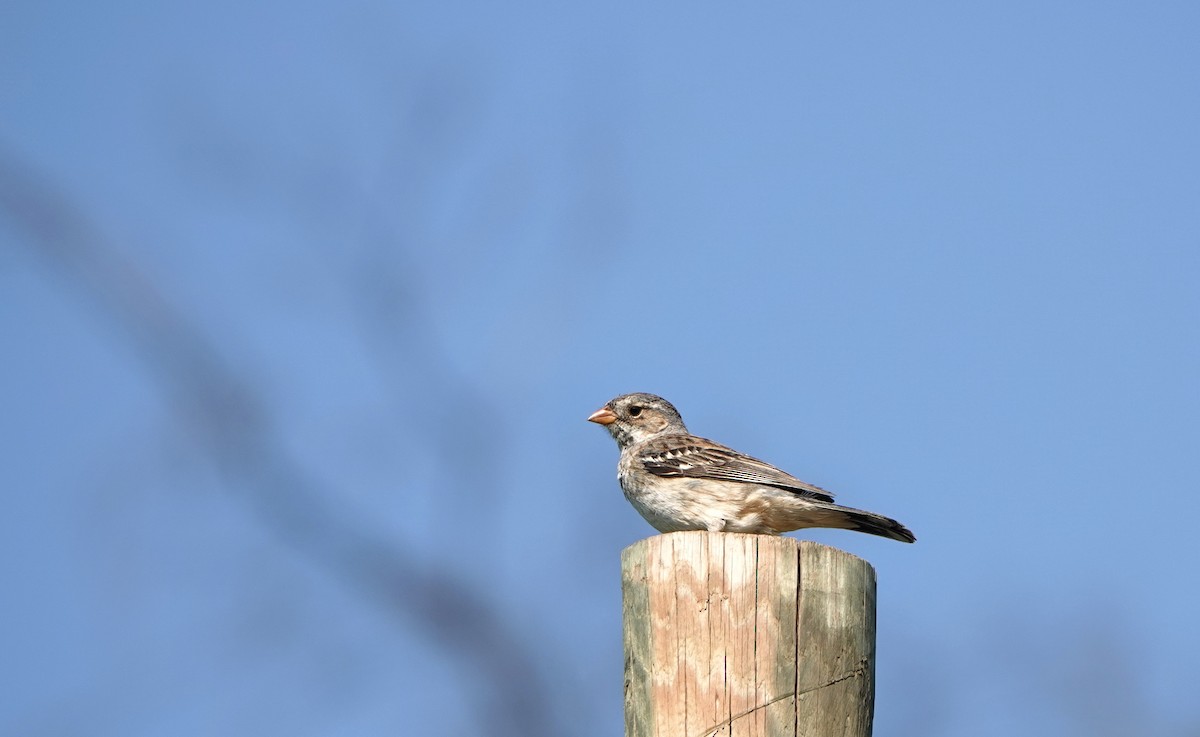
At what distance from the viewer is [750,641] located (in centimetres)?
388

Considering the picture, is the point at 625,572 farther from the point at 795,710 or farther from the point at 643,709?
the point at 795,710

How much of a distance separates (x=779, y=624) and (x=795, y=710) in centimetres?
25

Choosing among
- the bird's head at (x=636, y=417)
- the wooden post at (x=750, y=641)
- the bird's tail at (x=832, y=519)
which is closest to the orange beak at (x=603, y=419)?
the bird's head at (x=636, y=417)

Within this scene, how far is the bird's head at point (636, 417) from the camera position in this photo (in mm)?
8648

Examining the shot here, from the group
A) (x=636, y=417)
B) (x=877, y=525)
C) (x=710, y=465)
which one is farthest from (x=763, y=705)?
(x=636, y=417)

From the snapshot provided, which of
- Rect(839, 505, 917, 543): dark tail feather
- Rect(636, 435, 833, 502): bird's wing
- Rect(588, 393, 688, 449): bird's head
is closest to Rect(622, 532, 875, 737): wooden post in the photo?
Rect(839, 505, 917, 543): dark tail feather

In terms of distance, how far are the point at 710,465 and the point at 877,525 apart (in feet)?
3.66

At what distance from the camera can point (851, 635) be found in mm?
4047

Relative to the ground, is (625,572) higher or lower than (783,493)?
lower

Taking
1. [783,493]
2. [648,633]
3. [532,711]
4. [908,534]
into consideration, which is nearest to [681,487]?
[783,493]

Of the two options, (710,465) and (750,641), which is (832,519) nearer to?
(710,465)

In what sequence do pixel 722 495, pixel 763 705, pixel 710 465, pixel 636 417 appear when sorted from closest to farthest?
pixel 763 705 → pixel 722 495 → pixel 710 465 → pixel 636 417

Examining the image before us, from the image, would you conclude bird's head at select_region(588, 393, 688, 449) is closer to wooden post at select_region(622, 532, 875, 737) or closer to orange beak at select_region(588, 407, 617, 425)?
orange beak at select_region(588, 407, 617, 425)

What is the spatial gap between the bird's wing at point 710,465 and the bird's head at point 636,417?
0.93 metres
